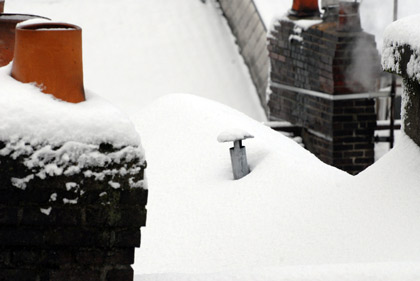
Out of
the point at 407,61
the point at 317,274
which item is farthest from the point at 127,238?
the point at 407,61

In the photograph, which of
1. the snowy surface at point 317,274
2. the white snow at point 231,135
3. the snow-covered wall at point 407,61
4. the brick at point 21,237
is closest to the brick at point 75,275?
the brick at point 21,237

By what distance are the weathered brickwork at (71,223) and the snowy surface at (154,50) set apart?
9744mm

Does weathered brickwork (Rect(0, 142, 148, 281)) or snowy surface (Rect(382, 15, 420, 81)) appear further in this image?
snowy surface (Rect(382, 15, 420, 81))

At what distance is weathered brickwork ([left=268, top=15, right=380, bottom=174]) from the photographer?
25.0 ft

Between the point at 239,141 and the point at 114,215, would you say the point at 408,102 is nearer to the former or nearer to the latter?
the point at 239,141

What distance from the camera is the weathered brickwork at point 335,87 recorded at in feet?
25.0

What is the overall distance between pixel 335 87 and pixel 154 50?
21.9 ft

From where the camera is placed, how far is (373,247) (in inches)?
156

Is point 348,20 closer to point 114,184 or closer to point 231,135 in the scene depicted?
point 231,135

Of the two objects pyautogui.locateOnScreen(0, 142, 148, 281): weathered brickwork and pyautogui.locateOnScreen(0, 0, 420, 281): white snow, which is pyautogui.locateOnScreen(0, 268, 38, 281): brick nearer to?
pyautogui.locateOnScreen(0, 142, 148, 281): weathered brickwork

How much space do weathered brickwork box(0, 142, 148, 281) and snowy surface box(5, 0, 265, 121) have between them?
9744 mm

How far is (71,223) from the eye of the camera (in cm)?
235

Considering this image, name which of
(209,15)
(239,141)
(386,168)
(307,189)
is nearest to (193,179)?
(239,141)

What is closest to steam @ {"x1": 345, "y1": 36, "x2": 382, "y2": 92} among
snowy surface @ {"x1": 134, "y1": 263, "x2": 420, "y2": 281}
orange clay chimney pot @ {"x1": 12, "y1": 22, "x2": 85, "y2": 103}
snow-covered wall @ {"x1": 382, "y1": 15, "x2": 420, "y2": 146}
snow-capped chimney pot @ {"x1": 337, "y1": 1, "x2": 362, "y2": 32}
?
snow-capped chimney pot @ {"x1": 337, "y1": 1, "x2": 362, "y2": 32}
